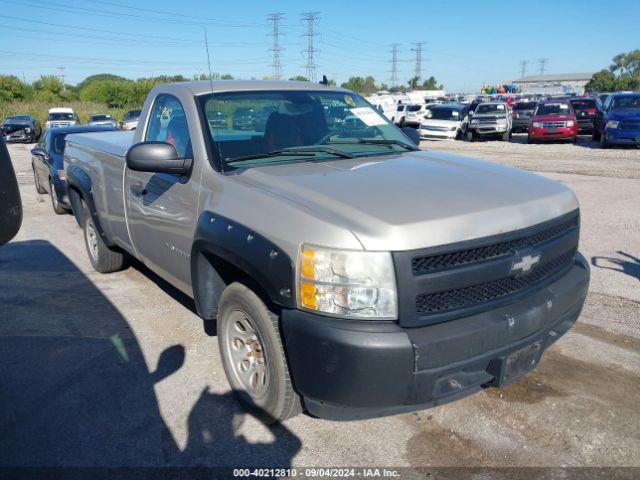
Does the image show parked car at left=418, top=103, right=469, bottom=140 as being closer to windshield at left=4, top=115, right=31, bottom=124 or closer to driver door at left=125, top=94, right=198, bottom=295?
windshield at left=4, top=115, right=31, bottom=124

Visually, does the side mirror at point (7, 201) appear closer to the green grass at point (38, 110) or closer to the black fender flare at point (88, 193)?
the black fender flare at point (88, 193)

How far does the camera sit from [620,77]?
89.2 meters

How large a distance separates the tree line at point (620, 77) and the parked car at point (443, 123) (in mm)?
65939

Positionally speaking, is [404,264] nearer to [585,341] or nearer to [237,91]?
[237,91]

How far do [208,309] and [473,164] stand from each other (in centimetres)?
205

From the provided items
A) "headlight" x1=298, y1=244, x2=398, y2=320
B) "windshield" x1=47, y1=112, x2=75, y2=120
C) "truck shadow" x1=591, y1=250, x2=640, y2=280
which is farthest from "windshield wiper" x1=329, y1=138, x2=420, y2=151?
"windshield" x1=47, y1=112, x2=75, y2=120

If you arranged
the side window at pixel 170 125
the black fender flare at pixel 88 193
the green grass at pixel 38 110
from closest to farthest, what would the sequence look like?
1. the side window at pixel 170 125
2. the black fender flare at pixel 88 193
3. the green grass at pixel 38 110

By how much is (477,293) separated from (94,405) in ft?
8.07

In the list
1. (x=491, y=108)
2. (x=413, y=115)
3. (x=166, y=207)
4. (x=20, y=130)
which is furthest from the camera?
(x=413, y=115)

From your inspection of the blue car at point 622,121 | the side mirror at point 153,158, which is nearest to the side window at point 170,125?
the side mirror at point 153,158

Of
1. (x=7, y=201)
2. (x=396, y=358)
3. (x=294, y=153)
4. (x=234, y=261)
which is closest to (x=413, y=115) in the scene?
(x=294, y=153)

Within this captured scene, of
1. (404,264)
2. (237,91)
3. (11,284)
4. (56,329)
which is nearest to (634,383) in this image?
(404,264)

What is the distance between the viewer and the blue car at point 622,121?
704 inches

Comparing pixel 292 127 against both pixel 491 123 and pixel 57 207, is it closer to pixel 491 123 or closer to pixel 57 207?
pixel 57 207
